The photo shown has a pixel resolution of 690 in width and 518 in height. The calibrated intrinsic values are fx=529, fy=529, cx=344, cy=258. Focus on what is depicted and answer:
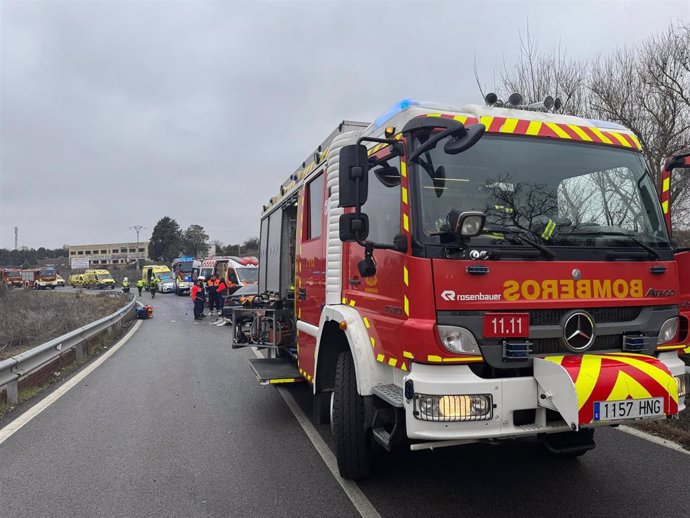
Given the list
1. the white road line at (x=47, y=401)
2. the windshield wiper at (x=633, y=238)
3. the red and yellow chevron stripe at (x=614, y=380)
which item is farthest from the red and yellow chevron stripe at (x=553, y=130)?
the white road line at (x=47, y=401)

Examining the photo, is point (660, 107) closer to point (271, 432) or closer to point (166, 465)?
point (271, 432)

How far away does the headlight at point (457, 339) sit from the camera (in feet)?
10.3

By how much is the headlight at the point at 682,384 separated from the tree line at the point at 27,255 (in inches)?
4603

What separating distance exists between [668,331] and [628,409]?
99 cm

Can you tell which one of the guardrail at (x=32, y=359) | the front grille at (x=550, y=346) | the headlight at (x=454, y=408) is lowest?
the guardrail at (x=32, y=359)

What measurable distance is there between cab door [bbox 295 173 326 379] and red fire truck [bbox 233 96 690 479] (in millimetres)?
761

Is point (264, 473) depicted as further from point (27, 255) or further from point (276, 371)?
point (27, 255)

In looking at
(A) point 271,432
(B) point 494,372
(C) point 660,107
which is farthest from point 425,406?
(C) point 660,107

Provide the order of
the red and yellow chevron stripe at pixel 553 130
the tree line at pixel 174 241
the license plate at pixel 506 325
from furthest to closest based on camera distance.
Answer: the tree line at pixel 174 241
the red and yellow chevron stripe at pixel 553 130
the license plate at pixel 506 325

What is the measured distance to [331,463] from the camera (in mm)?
4484

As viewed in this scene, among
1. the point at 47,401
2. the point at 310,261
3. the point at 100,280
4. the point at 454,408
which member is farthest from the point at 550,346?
the point at 100,280

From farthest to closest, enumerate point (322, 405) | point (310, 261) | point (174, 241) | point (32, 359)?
point (174, 241) → point (32, 359) → point (310, 261) → point (322, 405)

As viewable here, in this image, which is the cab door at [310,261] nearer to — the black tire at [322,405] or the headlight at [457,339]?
the black tire at [322,405]

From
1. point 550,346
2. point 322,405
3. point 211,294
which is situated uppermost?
point 550,346
